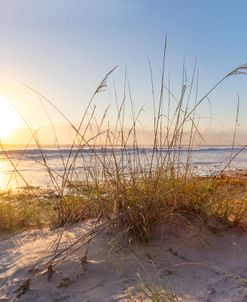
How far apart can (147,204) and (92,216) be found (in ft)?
2.65

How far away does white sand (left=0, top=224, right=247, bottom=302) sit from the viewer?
6.99ft

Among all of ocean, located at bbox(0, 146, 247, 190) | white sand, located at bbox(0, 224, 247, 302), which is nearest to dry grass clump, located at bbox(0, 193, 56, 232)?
ocean, located at bbox(0, 146, 247, 190)

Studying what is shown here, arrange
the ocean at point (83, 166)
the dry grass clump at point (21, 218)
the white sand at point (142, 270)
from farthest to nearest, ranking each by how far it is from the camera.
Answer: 1. the dry grass clump at point (21, 218)
2. the ocean at point (83, 166)
3. the white sand at point (142, 270)

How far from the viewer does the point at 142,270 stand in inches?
93.0

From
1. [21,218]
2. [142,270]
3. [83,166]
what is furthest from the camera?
[21,218]

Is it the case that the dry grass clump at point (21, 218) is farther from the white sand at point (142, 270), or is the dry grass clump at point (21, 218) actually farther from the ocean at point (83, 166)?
the white sand at point (142, 270)

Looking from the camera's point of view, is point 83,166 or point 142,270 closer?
point 142,270

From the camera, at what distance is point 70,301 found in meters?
2.18

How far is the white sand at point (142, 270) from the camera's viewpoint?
2131 mm

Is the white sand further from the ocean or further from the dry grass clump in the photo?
the dry grass clump

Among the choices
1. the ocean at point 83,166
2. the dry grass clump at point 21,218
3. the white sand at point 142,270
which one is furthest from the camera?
the dry grass clump at point 21,218

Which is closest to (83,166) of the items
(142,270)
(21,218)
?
(21,218)

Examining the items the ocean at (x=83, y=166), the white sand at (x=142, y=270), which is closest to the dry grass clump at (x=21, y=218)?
the ocean at (x=83, y=166)

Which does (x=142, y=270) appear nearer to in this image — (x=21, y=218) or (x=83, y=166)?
(x=83, y=166)
